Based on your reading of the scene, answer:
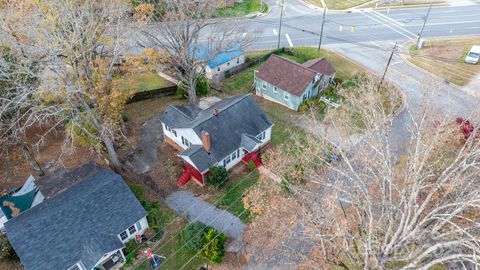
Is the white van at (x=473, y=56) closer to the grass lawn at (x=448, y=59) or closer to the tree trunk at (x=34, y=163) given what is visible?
the grass lawn at (x=448, y=59)

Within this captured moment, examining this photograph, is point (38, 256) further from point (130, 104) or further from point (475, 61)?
point (475, 61)

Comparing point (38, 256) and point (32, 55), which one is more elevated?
point (32, 55)

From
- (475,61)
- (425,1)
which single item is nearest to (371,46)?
(475,61)

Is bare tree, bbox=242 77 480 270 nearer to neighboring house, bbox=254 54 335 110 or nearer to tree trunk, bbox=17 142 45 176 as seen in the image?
neighboring house, bbox=254 54 335 110

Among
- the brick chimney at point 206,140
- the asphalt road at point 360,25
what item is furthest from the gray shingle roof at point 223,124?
the asphalt road at point 360,25

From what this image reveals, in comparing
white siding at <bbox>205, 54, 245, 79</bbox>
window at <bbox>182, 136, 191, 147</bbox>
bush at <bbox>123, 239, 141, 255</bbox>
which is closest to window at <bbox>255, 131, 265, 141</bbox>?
window at <bbox>182, 136, 191, 147</bbox>

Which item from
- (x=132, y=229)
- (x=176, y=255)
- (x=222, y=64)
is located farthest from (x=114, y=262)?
(x=222, y=64)
